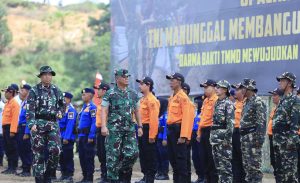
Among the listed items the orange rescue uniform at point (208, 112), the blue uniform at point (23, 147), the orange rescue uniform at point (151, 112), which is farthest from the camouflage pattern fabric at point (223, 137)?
the blue uniform at point (23, 147)

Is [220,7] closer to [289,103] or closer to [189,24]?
[189,24]

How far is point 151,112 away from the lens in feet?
41.8

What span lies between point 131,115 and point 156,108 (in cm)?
195

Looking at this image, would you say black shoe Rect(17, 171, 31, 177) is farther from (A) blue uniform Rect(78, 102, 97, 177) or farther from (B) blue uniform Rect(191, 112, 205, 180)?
(B) blue uniform Rect(191, 112, 205, 180)

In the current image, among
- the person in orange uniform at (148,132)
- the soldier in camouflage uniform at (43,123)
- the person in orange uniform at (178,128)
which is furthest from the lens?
the person in orange uniform at (148,132)

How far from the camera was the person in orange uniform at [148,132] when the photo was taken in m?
12.6

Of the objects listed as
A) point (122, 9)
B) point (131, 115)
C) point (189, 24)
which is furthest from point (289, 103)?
point (122, 9)

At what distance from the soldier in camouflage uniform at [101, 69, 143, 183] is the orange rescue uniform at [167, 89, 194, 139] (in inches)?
32.4

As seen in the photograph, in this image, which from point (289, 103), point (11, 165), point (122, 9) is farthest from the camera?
point (122, 9)

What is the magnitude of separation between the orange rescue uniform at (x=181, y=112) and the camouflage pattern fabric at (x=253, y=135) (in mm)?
862

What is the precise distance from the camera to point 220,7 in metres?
16.4

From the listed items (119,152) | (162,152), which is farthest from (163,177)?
(119,152)

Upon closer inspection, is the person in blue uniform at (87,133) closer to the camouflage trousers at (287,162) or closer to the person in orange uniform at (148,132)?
the person in orange uniform at (148,132)

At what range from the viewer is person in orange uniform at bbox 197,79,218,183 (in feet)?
38.7
